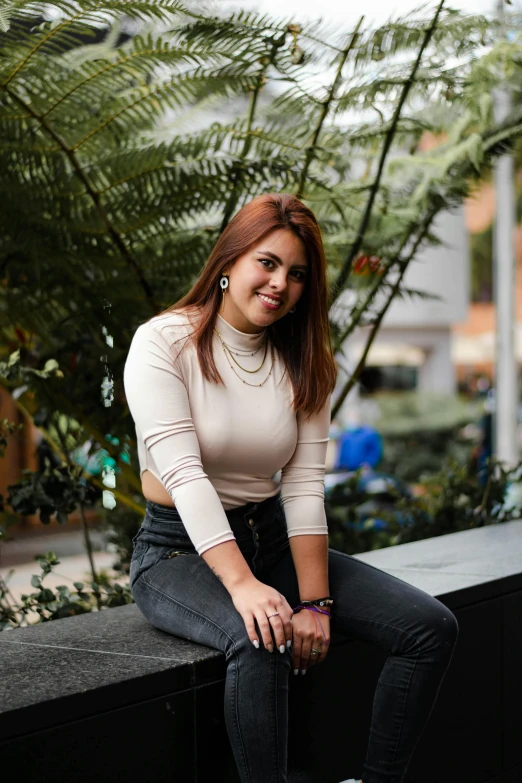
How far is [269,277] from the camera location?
2418mm

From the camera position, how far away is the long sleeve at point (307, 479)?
248cm

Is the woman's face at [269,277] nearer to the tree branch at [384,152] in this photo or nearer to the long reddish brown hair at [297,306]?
the long reddish brown hair at [297,306]

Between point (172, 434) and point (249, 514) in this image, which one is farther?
point (249, 514)

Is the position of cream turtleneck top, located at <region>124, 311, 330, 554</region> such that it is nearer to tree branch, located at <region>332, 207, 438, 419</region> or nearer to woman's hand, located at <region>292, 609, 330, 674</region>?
woman's hand, located at <region>292, 609, 330, 674</region>

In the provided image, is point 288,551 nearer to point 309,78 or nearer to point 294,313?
point 294,313

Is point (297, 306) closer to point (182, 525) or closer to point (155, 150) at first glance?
point (182, 525)

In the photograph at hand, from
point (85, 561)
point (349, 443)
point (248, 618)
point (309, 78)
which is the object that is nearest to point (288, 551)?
point (248, 618)

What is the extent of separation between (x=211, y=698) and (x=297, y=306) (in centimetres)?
108

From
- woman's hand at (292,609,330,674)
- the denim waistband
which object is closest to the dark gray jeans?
the denim waistband

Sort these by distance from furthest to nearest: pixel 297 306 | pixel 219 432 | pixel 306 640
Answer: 1. pixel 297 306
2. pixel 219 432
3. pixel 306 640

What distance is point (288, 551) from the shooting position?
2.56 m

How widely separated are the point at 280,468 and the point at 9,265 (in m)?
1.33

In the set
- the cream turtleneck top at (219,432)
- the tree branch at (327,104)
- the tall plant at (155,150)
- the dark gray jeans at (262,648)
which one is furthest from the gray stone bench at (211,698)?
the tree branch at (327,104)

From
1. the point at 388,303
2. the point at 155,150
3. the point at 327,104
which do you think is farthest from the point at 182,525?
the point at 388,303
